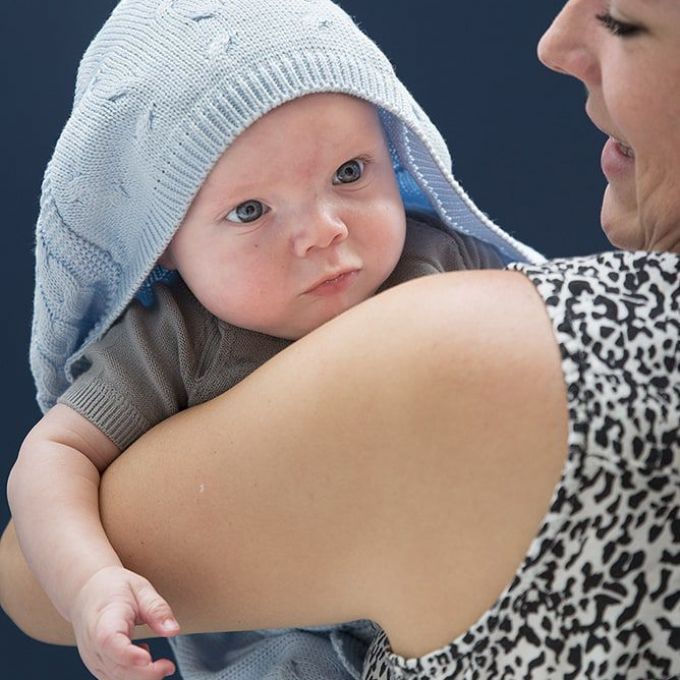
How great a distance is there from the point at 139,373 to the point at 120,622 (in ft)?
1.25

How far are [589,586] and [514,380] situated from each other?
0.16m

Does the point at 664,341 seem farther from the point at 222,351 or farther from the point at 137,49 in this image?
the point at 137,49

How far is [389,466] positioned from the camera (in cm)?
92

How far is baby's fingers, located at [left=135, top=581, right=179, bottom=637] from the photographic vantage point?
100 cm

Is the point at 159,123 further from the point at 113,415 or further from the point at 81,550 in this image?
the point at 81,550

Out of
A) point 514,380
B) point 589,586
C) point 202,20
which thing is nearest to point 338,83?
point 202,20

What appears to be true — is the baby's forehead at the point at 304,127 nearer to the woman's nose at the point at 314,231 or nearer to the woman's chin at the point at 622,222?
the woman's nose at the point at 314,231

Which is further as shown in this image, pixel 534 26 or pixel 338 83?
pixel 534 26

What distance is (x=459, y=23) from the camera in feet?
8.07

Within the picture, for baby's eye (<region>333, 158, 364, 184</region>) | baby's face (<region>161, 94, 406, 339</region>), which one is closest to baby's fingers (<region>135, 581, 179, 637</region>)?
baby's face (<region>161, 94, 406, 339</region>)

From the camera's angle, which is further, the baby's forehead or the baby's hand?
the baby's forehead

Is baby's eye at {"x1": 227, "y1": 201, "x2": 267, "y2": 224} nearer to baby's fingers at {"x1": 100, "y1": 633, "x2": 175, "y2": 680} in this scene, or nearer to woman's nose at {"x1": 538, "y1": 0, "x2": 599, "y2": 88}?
woman's nose at {"x1": 538, "y1": 0, "x2": 599, "y2": 88}

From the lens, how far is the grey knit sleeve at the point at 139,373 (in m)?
1.29

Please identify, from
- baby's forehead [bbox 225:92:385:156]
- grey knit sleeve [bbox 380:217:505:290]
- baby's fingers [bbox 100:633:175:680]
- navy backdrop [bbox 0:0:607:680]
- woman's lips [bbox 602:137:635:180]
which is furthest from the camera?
navy backdrop [bbox 0:0:607:680]
